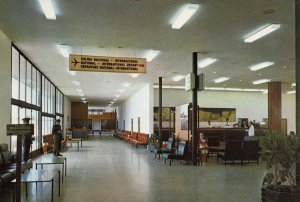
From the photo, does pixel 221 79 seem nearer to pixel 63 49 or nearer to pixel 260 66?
pixel 260 66

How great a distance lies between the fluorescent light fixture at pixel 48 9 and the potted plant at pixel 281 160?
4.68m

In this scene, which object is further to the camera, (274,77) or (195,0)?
(274,77)

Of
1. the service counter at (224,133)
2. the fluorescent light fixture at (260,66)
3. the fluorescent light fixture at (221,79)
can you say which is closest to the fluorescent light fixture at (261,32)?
the fluorescent light fixture at (260,66)

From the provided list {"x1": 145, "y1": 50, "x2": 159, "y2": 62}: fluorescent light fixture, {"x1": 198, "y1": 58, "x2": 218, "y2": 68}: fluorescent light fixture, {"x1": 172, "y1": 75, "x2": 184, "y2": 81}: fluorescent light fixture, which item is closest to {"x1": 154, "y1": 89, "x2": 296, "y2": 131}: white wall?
{"x1": 172, "y1": 75, "x2": 184, "y2": 81}: fluorescent light fixture

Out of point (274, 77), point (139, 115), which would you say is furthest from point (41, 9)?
point (139, 115)

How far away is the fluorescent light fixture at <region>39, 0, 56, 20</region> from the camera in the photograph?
19.8 feet

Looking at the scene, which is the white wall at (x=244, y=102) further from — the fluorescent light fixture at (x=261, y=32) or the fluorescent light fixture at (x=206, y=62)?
the fluorescent light fixture at (x=261, y=32)

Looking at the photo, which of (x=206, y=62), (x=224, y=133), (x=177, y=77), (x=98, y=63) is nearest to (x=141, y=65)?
(x=98, y=63)

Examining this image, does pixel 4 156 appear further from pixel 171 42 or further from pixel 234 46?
pixel 234 46

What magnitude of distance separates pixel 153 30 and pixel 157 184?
3.83 meters

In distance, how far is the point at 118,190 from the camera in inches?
251

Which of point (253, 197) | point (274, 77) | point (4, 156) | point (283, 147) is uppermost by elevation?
point (274, 77)

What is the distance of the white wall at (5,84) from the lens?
806 centimetres

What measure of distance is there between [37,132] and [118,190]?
30.3 ft
